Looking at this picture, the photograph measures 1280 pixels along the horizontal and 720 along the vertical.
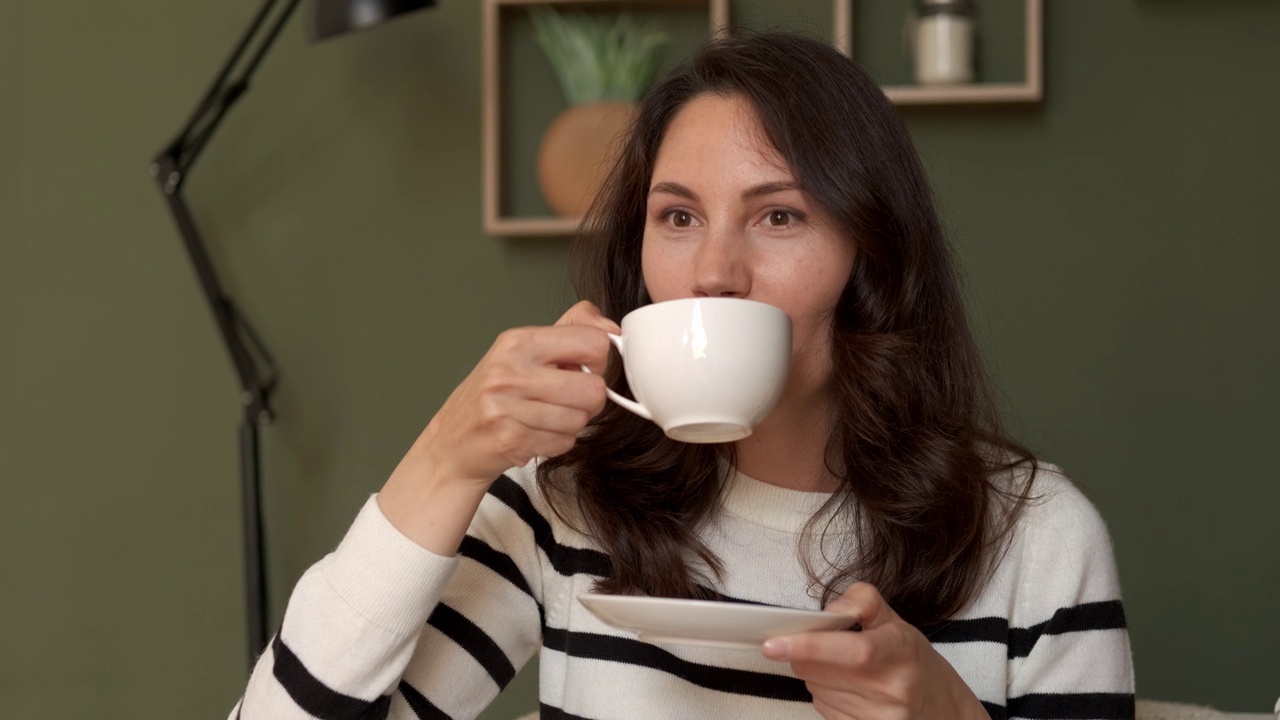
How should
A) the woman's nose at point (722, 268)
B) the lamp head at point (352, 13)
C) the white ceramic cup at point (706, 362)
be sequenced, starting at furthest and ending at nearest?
the lamp head at point (352, 13) → the woman's nose at point (722, 268) → the white ceramic cup at point (706, 362)

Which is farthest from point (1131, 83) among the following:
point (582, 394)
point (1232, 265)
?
point (582, 394)

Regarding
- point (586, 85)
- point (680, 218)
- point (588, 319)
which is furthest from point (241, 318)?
point (588, 319)

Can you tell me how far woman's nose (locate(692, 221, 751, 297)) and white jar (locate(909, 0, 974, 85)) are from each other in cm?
130

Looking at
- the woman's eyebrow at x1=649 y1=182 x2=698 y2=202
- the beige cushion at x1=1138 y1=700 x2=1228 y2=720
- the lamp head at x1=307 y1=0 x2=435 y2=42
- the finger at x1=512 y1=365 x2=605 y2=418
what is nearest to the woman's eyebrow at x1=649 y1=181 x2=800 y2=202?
the woman's eyebrow at x1=649 y1=182 x2=698 y2=202

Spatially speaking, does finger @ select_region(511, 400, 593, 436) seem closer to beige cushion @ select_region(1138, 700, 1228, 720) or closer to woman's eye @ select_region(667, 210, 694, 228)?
woman's eye @ select_region(667, 210, 694, 228)

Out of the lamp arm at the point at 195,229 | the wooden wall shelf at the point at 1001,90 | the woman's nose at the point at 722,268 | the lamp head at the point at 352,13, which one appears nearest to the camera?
the woman's nose at the point at 722,268

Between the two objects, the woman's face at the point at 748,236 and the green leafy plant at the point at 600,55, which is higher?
the green leafy plant at the point at 600,55

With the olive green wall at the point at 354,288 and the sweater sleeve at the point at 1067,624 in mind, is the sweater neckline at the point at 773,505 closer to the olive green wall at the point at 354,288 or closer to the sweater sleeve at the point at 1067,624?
the sweater sleeve at the point at 1067,624

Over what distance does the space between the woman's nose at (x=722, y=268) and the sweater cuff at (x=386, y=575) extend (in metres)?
0.32

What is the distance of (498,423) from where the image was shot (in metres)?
0.95

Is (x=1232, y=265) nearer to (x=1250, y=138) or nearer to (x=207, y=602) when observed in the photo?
(x=1250, y=138)

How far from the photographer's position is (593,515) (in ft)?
4.06

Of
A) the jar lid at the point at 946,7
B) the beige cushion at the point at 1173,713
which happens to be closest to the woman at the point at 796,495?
the beige cushion at the point at 1173,713

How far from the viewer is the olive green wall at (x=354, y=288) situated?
2.33m
